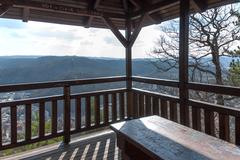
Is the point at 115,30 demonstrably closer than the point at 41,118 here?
No

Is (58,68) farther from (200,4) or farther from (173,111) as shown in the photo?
(200,4)

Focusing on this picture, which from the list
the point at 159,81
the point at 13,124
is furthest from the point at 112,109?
the point at 13,124

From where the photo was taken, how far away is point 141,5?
4371 millimetres

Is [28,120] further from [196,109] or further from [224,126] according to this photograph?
[224,126]

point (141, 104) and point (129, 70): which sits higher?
point (129, 70)

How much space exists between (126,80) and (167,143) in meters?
2.96

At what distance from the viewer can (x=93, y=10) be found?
4164mm

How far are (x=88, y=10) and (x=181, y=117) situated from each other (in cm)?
255

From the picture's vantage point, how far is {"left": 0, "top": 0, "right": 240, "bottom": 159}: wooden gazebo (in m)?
3.14

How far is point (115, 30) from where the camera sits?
4.51 metres

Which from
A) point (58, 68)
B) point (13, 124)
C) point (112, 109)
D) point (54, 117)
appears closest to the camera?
point (13, 124)

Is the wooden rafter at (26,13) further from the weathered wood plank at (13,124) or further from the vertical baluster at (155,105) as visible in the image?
the vertical baluster at (155,105)

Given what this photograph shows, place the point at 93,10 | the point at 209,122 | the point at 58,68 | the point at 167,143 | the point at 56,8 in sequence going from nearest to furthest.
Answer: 1. the point at 167,143
2. the point at 209,122
3. the point at 56,8
4. the point at 93,10
5. the point at 58,68

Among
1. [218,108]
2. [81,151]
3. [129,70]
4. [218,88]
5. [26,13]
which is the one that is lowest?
[81,151]
